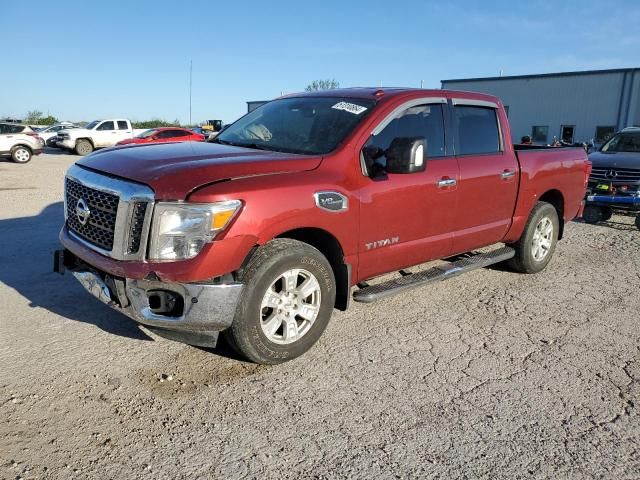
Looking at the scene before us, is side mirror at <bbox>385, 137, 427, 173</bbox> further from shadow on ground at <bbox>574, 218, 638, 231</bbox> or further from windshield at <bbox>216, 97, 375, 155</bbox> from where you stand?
shadow on ground at <bbox>574, 218, 638, 231</bbox>

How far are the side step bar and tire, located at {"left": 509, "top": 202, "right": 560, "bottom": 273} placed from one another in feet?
0.75

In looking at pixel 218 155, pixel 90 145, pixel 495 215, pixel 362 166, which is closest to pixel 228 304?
pixel 218 155

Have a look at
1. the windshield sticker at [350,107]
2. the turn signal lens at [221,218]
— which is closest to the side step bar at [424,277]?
the turn signal lens at [221,218]

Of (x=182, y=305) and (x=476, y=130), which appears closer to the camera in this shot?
(x=182, y=305)

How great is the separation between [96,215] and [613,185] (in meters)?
8.86

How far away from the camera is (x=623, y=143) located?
1041 cm

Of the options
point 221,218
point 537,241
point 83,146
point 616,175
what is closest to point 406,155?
point 221,218

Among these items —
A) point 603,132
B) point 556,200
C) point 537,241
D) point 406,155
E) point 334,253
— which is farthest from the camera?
point 603,132

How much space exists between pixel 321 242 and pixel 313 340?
72 cm

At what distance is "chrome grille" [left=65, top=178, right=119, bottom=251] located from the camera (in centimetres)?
342

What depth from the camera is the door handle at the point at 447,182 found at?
4.54 m

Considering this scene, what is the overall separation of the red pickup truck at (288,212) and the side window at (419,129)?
0.6 inches

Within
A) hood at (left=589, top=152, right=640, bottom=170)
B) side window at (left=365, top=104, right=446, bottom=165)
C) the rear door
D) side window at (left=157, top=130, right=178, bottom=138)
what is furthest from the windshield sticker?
side window at (left=157, top=130, right=178, bottom=138)

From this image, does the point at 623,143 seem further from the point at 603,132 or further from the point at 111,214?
the point at 603,132
